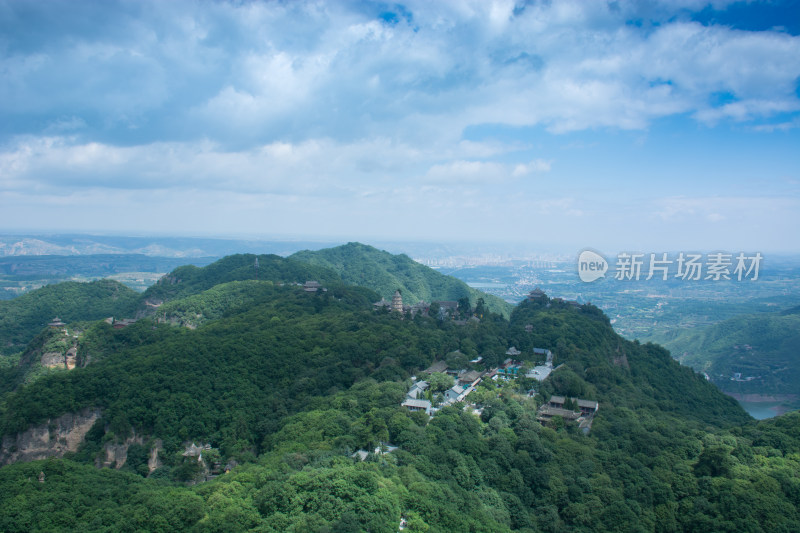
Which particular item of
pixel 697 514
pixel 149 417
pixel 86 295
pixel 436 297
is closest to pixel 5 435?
pixel 149 417

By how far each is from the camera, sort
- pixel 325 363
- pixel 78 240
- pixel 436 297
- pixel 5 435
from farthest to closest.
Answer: pixel 78 240 < pixel 436 297 < pixel 325 363 < pixel 5 435

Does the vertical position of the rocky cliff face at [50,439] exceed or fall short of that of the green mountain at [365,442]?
it falls short

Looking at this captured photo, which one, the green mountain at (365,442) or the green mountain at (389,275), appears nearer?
the green mountain at (365,442)

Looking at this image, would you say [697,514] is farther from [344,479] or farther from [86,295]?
[86,295]

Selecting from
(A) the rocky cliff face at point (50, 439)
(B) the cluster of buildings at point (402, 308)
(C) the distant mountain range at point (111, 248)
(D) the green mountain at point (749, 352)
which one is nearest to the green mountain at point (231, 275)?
(B) the cluster of buildings at point (402, 308)

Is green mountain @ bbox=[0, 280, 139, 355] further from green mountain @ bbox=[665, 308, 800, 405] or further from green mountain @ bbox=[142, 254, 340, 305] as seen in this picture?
green mountain @ bbox=[665, 308, 800, 405]

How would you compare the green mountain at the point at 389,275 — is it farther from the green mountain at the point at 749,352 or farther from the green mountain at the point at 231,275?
the green mountain at the point at 749,352

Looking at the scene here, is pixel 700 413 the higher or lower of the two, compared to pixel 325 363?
lower

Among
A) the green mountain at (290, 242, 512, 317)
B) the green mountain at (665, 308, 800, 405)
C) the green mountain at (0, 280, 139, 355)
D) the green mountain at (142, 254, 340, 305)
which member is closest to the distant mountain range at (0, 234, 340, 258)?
the green mountain at (290, 242, 512, 317)
